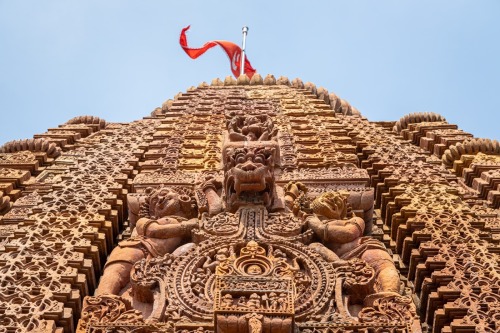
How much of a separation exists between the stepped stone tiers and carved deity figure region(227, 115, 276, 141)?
0.03 meters

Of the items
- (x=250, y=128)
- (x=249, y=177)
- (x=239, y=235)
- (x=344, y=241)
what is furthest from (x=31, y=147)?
(x=344, y=241)

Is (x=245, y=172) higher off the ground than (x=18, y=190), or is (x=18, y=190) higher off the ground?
(x=245, y=172)

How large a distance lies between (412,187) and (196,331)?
477 cm

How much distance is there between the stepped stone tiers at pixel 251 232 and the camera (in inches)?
325

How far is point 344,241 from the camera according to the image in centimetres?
951

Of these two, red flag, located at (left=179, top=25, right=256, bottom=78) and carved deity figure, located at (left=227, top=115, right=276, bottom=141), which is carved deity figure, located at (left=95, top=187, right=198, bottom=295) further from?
red flag, located at (left=179, top=25, right=256, bottom=78)

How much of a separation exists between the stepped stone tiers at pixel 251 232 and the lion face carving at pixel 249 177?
2cm

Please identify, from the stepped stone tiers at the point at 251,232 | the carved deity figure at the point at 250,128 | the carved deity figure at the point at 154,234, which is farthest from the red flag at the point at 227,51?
the carved deity figure at the point at 154,234

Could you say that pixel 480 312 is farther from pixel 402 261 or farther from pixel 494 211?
pixel 494 211

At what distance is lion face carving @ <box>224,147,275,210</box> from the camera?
10.1 metres

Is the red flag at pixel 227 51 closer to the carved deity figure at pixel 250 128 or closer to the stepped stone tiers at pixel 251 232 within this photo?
the stepped stone tiers at pixel 251 232

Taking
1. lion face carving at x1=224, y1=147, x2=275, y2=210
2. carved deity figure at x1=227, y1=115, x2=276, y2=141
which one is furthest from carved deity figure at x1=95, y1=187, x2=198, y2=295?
carved deity figure at x1=227, y1=115, x2=276, y2=141

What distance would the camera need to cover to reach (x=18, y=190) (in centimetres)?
1224

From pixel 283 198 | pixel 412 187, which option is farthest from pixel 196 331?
pixel 412 187
